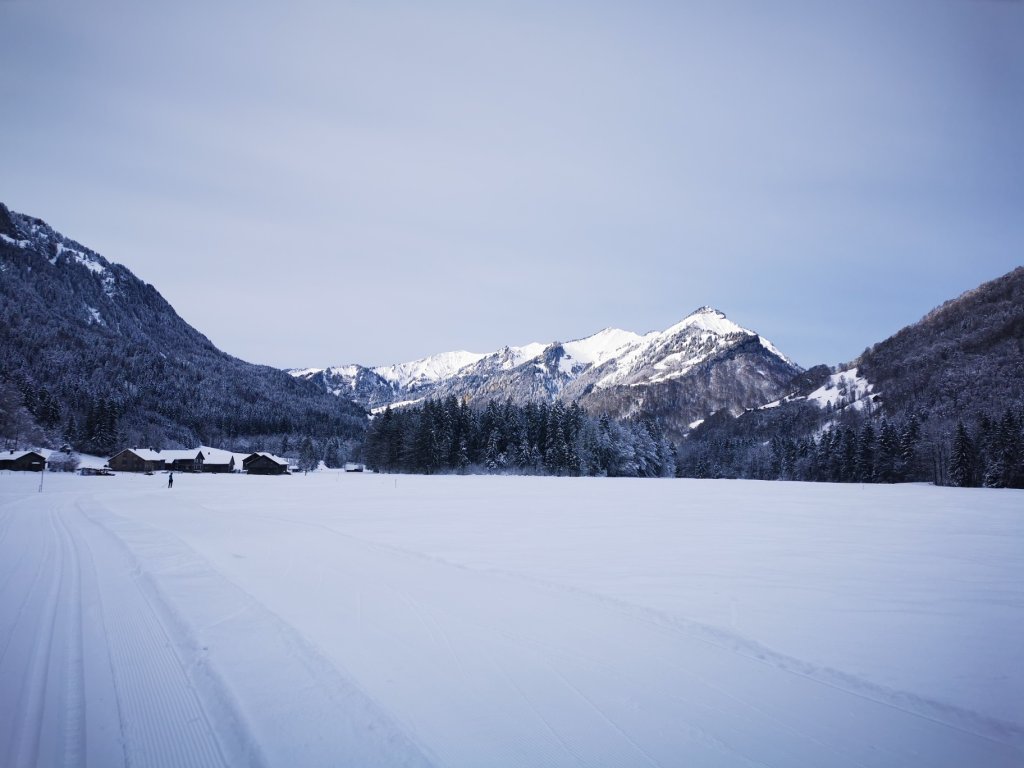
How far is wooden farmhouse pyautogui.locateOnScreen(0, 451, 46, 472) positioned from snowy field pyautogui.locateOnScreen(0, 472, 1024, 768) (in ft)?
297

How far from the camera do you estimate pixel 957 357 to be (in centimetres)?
16950

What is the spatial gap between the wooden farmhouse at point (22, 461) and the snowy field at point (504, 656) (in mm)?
90549

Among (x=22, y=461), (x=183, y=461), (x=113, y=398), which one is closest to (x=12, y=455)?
(x=22, y=461)

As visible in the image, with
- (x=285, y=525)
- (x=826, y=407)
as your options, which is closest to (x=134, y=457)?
(x=285, y=525)

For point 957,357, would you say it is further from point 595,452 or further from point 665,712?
point 665,712

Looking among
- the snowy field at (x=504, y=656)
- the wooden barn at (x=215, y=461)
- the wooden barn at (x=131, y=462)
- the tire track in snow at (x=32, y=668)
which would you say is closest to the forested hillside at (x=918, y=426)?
the snowy field at (x=504, y=656)

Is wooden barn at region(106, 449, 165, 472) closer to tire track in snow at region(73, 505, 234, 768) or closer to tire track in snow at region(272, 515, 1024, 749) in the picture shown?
tire track in snow at region(73, 505, 234, 768)

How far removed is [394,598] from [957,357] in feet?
739

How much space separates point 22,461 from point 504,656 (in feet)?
348

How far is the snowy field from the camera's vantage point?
426 cm

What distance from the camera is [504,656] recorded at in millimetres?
6062

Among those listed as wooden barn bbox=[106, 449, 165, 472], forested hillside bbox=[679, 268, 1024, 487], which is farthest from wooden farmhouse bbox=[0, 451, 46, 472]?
forested hillside bbox=[679, 268, 1024, 487]

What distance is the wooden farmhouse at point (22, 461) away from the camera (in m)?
76.1

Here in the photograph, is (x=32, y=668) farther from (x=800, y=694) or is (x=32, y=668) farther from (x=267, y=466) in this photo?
(x=267, y=466)
